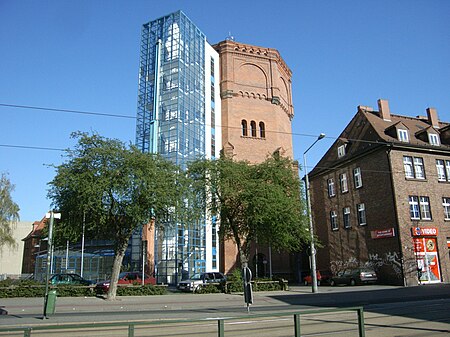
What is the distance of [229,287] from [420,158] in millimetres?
19555

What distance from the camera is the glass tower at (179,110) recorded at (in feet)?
132

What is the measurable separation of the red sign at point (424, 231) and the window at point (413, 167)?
165 inches

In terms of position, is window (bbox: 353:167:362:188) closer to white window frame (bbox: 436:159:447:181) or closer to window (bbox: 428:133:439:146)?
white window frame (bbox: 436:159:447:181)

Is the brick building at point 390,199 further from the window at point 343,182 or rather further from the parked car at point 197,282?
the parked car at point 197,282

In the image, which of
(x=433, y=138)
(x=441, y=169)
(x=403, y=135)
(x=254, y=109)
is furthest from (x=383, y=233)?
(x=254, y=109)

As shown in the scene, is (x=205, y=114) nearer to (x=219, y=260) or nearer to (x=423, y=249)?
(x=219, y=260)

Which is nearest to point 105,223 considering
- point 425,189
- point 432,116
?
point 425,189

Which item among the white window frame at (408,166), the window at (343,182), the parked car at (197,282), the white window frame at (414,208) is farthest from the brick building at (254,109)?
the white window frame at (414,208)

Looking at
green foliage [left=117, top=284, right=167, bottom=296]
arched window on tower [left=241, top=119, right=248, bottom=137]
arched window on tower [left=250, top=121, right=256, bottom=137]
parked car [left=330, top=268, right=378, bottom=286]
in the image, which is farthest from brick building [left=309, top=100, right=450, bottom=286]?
green foliage [left=117, top=284, right=167, bottom=296]

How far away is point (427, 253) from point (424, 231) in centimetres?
166

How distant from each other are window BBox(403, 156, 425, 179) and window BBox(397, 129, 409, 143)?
1.65m

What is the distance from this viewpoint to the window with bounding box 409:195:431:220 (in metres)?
31.3

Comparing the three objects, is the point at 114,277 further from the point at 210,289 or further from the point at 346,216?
the point at 346,216

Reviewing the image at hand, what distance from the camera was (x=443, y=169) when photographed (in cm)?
3416
